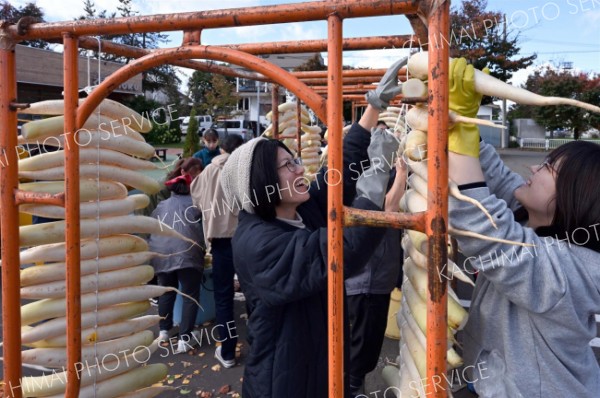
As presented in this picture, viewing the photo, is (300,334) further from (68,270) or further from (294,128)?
(294,128)

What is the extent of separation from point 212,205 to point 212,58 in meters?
2.72

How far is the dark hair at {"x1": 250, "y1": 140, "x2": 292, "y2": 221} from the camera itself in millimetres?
1884

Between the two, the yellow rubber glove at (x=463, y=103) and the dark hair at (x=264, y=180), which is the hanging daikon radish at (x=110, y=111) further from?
the yellow rubber glove at (x=463, y=103)

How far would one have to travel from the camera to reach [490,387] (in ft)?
4.73

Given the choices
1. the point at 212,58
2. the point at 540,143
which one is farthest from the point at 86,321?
the point at 540,143

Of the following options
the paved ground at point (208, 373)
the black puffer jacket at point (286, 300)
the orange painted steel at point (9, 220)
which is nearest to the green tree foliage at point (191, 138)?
the paved ground at point (208, 373)

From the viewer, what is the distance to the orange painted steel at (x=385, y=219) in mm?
1213

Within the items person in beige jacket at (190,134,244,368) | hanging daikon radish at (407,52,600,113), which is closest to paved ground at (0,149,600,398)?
person in beige jacket at (190,134,244,368)

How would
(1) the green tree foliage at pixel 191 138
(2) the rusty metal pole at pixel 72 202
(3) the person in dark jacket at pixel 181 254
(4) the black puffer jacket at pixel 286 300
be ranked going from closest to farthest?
(4) the black puffer jacket at pixel 286 300 → (2) the rusty metal pole at pixel 72 202 → (3) the person in dark jacket at pixel 181 254 → (1) the green tree foliage at pixel 191 138

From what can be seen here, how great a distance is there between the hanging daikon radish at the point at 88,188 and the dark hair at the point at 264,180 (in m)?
0.70

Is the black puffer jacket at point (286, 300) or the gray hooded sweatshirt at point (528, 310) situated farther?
the black puffer jacket at point (286, 300)

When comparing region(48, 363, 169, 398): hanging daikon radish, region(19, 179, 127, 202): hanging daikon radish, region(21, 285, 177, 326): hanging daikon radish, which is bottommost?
region(48, 363, 169, 398): hanging daikon radish

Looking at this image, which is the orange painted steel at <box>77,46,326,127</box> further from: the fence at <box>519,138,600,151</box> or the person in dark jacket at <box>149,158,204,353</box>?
the fence at <box>519,138,600,151</box>

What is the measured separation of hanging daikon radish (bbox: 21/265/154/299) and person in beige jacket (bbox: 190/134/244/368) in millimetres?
1760
